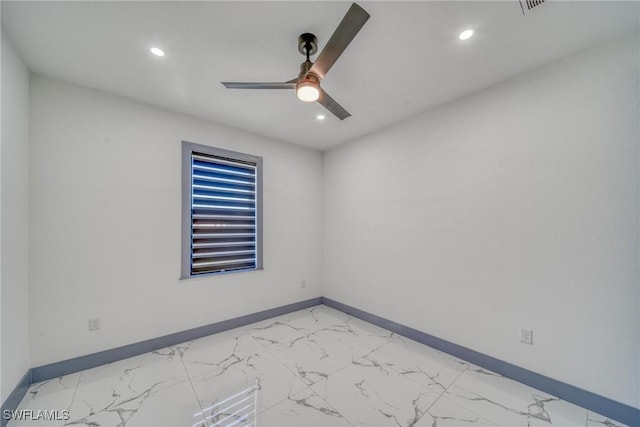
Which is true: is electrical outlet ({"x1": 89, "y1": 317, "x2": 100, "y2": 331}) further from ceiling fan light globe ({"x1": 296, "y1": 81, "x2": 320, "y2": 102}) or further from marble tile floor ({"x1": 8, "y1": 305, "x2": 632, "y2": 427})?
ceiling fan light globe ({"x1": 296, "y1": 81, "x2": 320, "y2": 102})

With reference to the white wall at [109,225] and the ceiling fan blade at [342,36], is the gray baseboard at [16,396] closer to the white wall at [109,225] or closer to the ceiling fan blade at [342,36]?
the white wall at [109,225]

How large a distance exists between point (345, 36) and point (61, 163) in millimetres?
2720

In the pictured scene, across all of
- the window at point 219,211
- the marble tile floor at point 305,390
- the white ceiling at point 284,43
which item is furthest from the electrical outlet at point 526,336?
the window at point 219,211

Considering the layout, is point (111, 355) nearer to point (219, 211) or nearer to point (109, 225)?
point (109, 225)

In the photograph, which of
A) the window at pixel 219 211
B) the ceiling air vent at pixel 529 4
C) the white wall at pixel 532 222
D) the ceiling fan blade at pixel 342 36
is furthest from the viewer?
the window at pixel 219 211

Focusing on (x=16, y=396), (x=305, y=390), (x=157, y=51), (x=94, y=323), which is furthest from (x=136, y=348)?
(x=157, y=51)

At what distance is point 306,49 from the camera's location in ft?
5.90

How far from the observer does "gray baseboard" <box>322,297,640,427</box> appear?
1.71m

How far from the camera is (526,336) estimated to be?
2111mm

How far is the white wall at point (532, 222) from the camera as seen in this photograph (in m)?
1.76

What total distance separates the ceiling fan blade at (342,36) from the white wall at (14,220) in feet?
7.25

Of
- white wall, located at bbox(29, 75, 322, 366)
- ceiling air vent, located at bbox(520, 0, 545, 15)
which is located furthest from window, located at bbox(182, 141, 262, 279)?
ceiling air vent, located at bbox(520, 0, 545, 15)

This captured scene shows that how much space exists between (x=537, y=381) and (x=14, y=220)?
4.36m

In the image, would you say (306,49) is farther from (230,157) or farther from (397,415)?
(397,415)
